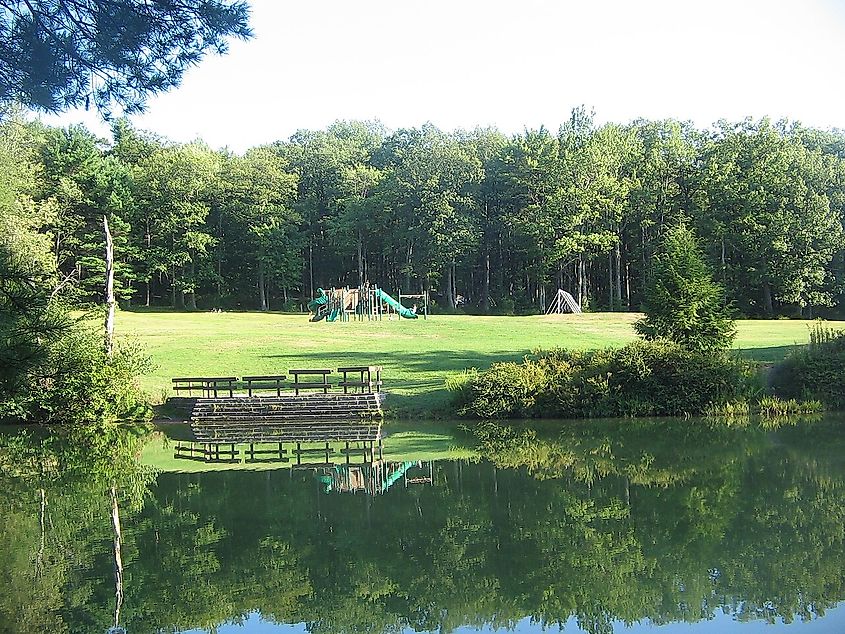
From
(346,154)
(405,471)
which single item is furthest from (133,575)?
(346,154)

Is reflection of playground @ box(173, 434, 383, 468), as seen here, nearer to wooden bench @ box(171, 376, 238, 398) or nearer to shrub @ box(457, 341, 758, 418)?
wooden bench @ box(171, 376, 238, 398)

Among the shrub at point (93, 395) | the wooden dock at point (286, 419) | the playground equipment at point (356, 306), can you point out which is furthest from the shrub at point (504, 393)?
the playground equipment at point (356, 306)

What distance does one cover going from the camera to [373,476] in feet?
63.5

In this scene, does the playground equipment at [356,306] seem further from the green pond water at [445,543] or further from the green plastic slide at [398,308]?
the green pond water at [445,543]

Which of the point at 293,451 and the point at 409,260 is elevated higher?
the point at 409,260

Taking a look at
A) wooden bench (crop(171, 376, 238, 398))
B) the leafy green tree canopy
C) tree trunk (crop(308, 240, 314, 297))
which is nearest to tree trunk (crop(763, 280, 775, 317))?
tree trunk (crop(308, 240, 314, 297))

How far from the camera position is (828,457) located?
19.6 m

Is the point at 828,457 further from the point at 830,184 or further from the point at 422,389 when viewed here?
the point at 830,184

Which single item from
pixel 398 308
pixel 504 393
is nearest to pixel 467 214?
pixel 398 308

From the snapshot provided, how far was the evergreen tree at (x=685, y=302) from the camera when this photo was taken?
28703 millimetres

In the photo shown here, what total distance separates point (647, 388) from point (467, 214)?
46.7 meters

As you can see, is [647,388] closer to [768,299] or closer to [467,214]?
[768,299]

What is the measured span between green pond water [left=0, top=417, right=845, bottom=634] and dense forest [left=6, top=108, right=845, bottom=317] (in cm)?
4533

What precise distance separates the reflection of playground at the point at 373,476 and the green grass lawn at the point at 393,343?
7.67 metres
